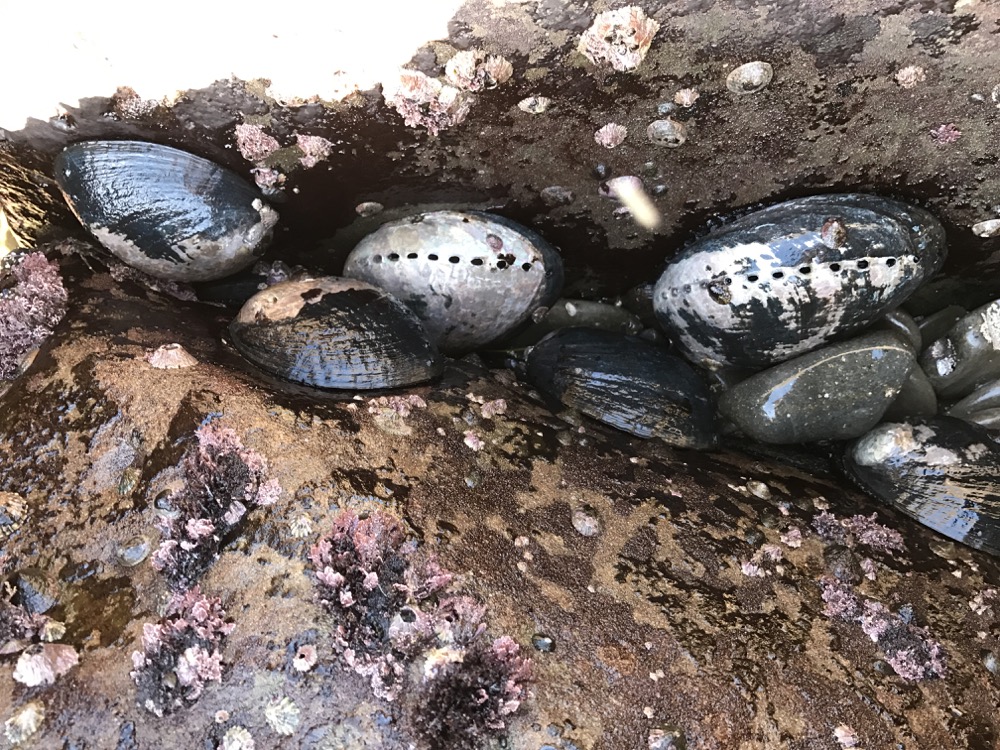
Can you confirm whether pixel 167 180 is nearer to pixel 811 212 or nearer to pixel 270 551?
pixel 270 551

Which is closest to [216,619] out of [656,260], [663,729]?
[663,729]

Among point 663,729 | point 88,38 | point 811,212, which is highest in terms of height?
point 88,38

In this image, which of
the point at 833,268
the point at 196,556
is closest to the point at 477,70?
the point at 833,268

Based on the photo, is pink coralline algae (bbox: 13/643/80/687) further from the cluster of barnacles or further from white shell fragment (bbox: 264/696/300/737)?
white shell fragment (bbox: 264/696/300/737)

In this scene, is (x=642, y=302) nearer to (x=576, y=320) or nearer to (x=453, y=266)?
(x=576, y=320)

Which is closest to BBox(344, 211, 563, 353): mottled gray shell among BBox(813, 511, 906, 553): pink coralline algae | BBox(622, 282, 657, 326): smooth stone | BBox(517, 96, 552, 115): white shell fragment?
BBox(517, 96, 552, 115): white shell fragment

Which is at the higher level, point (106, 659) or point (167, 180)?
point (167, 180)
